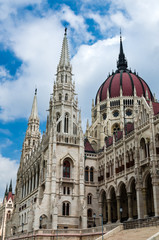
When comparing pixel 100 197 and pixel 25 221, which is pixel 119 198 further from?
pixel 25 221

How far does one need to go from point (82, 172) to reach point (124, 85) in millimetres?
31468

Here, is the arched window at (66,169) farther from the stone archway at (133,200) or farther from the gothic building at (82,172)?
the stone archway at (133,200)

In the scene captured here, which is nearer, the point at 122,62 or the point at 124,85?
the point at 124,85

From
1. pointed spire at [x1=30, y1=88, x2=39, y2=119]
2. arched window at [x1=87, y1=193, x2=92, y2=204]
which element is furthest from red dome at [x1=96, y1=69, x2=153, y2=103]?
arched window at [x1=87, y1=193, x2=92, y2=204]

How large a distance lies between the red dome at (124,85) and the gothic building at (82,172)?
17.3ft

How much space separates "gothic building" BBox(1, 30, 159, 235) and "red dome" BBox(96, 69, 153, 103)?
17.3ft

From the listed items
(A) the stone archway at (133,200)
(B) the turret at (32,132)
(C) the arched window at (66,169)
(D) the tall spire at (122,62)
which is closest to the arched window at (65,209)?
(C) the arched window at (66,169)

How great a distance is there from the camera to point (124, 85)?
77.3 metres

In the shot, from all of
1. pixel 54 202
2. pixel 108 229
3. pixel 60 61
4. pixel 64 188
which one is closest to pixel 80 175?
pixel 64 188

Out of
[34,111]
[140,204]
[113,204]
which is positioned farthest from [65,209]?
[34,111]

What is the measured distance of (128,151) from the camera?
4819cm

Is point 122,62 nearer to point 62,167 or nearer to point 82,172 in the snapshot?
point 82,172

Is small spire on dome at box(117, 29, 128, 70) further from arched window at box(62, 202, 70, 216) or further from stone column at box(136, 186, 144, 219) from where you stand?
stone column at box(136, 186, 144, 219)

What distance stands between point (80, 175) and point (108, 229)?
16.9m
